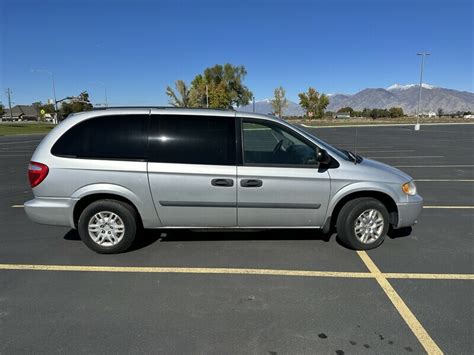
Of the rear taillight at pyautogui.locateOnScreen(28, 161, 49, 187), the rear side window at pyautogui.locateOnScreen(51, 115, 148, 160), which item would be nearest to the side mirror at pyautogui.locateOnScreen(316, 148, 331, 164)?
the rear side window at pyautogui.locateOnScreen(51, 115, 148, 160)

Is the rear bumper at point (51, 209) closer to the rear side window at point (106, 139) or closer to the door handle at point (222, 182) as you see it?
the rear side window at point (106, 139)

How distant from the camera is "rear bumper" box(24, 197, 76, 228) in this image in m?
3.97

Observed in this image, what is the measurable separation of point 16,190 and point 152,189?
18.6 ft

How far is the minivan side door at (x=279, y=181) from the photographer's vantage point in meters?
3.92

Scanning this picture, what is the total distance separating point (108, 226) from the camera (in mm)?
4070

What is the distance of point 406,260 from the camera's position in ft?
13.1

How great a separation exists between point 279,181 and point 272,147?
1.69ft

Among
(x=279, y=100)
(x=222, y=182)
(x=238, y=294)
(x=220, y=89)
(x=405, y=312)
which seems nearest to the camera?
(x=405, y=312)

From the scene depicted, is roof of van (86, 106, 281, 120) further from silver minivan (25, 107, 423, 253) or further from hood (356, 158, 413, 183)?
hood (356, 158, 413, 183)

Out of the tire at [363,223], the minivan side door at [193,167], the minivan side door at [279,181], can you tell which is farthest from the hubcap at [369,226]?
the minivan side door at [193,167]

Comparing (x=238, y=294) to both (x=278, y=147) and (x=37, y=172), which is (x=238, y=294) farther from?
(x=37, y=172)

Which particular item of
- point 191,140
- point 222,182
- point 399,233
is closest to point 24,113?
point 191,140

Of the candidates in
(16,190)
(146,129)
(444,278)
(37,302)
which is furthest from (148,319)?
(16,190)

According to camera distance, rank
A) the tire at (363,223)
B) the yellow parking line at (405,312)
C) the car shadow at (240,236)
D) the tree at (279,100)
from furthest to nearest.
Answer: the tree at (279,100) → the car shadow at (240,236) → the tire at (363,223) → the yellow parking line at (405,312)
